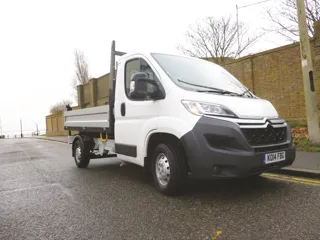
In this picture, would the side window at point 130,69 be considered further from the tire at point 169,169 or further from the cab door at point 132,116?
the tire at point 169,169

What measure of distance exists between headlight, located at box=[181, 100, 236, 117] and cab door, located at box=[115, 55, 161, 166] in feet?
2.24

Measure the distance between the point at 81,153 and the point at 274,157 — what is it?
15.6 ft

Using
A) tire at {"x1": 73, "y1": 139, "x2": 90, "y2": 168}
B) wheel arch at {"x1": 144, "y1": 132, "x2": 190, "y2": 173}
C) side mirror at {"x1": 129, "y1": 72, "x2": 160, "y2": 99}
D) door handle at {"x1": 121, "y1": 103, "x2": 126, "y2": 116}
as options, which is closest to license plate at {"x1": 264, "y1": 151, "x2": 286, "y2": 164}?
wheel arch at {"x1": 144, "y1": 132, "x2": 190, "y2": 173}

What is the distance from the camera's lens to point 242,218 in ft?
9.70

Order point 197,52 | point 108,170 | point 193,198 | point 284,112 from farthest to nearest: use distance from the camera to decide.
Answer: point 197,52 → point 284,112 → point 108,170 → point 193,198

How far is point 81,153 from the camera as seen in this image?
6.67 m

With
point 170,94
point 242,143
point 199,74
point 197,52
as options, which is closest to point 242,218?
point 242,143

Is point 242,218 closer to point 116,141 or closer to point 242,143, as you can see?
point 242,143

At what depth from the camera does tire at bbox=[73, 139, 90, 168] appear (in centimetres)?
658

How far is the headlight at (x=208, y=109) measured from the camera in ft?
11.2

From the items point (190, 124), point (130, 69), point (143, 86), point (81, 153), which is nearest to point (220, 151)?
point (190, 124)

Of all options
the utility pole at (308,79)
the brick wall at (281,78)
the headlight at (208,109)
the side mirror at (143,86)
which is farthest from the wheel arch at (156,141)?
the brick wall at (281,78)

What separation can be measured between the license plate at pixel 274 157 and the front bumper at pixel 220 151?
5 centimetres

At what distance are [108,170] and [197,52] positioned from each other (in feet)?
71.3
